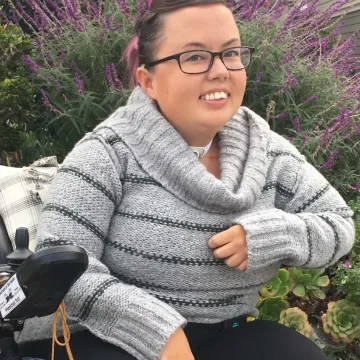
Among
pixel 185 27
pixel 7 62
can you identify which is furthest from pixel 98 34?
pixel 185 27

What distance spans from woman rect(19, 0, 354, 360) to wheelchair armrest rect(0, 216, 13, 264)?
260 mm

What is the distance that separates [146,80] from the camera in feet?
5.78

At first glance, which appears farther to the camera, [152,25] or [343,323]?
[343,323]

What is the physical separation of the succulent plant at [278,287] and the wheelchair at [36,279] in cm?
152

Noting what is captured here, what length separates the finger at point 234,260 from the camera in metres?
1.61

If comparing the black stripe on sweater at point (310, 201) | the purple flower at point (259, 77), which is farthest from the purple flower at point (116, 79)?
the black stripe on sweater at point (310, 201)

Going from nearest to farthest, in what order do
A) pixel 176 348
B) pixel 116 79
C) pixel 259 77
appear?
1. pixel 176 348
2. pixel 116 79
3. pixel 259 77

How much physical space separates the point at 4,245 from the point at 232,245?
74cm

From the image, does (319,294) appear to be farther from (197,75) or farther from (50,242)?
(50,242)

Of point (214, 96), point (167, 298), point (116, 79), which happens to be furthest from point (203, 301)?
point (116, 79)

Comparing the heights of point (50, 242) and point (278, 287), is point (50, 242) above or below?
above

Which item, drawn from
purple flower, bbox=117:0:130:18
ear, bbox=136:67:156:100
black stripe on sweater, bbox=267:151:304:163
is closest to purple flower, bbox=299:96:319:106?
purple flower, bbox=117:0:130:18

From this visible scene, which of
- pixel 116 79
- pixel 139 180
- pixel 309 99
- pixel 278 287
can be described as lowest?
pixel 278 287

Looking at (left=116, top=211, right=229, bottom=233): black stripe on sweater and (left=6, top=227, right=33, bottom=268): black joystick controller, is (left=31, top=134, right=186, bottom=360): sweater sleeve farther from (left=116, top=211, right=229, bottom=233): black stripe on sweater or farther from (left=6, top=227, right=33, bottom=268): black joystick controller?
(left=6, top=227, right=33, bottom=268): black joystick controller
